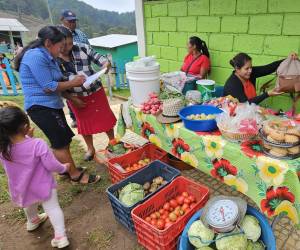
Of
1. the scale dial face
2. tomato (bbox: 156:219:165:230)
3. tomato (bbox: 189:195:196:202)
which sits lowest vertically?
tomato (bbox: 156:219:165:230)

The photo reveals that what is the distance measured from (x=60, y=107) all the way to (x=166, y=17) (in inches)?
99.7

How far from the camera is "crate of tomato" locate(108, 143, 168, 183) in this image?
2.82 meters

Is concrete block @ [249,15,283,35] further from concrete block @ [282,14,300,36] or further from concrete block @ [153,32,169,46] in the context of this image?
concrete block @ [153,32,169,46]

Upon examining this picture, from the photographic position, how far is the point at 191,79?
318cm

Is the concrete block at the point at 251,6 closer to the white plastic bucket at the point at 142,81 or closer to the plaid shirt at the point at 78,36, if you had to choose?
the white plastic bucket at the point at 142,81

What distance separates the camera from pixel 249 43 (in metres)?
3.18

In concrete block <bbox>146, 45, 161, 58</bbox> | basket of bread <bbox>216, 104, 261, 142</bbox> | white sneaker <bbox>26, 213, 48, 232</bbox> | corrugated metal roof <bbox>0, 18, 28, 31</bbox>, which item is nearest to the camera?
basket of bread <bbox>216, 104, 261, 142</bbox>

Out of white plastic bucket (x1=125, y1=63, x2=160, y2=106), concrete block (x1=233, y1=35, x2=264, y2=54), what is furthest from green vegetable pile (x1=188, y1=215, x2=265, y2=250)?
concrete block (x1=233, y1=35, x2=264, y2=54)

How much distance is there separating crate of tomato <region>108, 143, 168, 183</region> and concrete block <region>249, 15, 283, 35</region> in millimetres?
1875

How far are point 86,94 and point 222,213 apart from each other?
84.8 inches

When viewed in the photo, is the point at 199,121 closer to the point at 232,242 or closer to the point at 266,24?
the point at 232,242

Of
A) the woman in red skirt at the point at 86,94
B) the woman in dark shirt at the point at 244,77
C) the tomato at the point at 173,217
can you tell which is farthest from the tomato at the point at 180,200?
the woman in red skirt at the point at 86,94

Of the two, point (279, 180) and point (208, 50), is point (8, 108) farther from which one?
point (208, 50)

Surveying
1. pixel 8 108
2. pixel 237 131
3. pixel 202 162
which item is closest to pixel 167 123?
pixel 202 162
